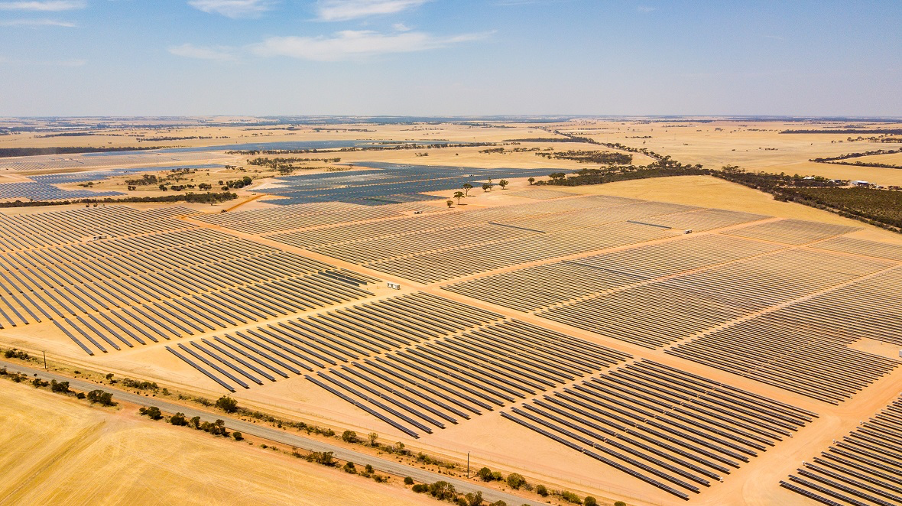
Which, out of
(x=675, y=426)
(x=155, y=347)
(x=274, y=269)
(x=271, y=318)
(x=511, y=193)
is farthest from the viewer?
(x=511, y=193)

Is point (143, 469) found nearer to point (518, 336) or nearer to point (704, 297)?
point (518, 336)

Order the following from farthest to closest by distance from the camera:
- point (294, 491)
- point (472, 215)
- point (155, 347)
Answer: point (472, 215)
point (155, 347)
point (294, 491)

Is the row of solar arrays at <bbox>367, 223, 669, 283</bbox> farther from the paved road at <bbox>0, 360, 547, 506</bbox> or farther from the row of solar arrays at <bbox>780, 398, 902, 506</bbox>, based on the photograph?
the row of solar arrays at <bbox>780, 398, 902, 506</bbox>

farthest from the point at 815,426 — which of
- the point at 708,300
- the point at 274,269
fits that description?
the point at 274,269

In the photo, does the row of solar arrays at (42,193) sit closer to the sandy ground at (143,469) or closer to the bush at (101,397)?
the bush at (101,397)

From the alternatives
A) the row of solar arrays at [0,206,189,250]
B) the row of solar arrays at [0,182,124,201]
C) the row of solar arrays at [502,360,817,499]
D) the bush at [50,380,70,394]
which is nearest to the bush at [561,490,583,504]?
the row of solar arrays at [502,360,817,499]

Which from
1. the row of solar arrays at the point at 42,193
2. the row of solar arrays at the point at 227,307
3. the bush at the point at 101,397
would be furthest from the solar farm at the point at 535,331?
the row of solar arrays at the point at 42,193

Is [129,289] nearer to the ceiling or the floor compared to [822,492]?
nearer to the ceiling

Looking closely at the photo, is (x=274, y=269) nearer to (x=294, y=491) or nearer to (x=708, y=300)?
(x=294, y=491)
